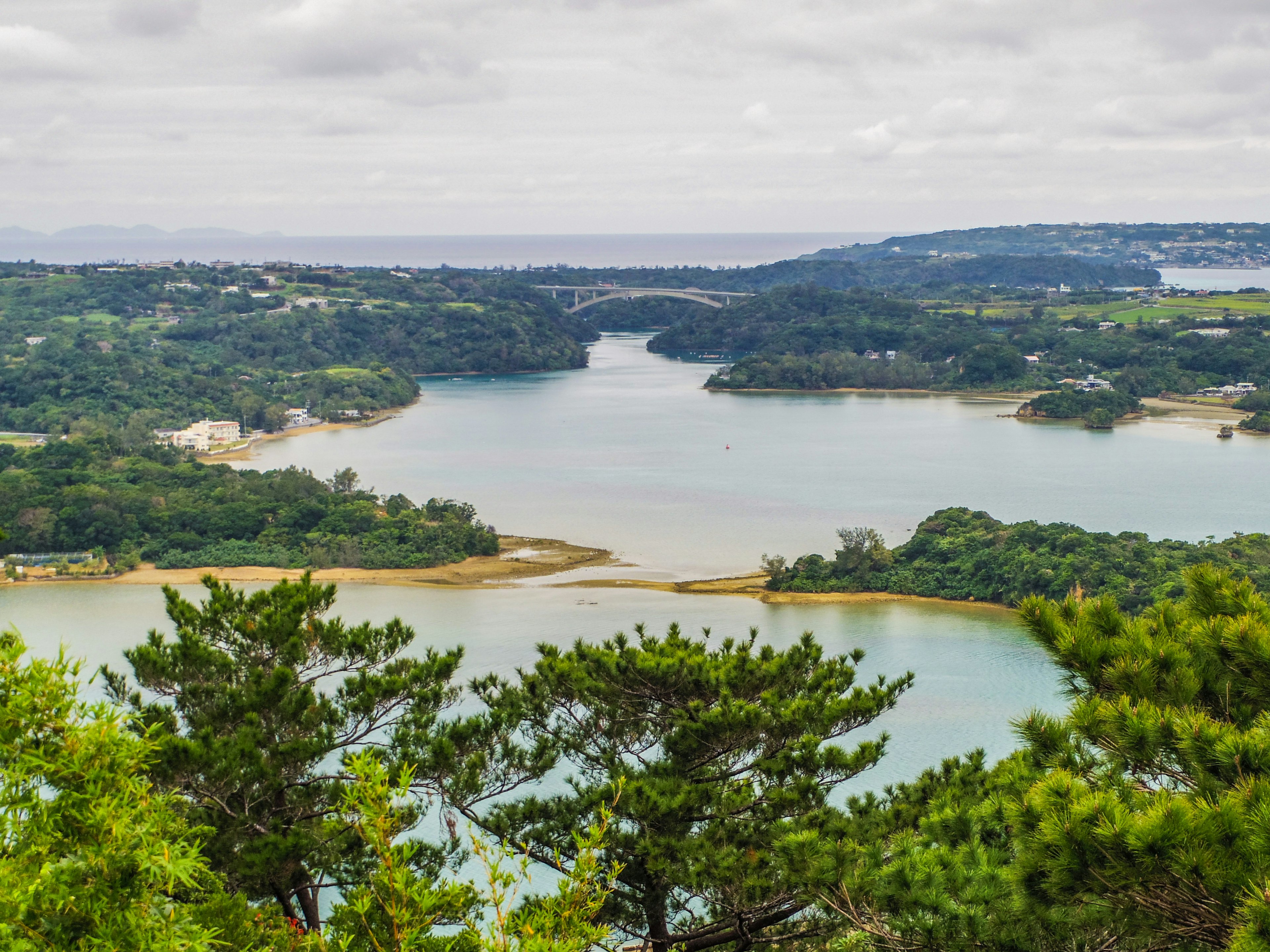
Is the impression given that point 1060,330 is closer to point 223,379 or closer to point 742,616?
point 223,379

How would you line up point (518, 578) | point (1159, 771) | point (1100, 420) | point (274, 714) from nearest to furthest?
point (1159, 771) < point (274, 714) < point (518, 578) < point (1100, 420)

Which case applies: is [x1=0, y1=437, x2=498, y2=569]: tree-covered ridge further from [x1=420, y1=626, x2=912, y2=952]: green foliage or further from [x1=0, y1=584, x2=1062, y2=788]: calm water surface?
[x1=420, y1=626, x2=912, y2=952]: green foliage

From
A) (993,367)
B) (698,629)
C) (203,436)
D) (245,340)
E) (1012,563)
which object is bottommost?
(698,629)

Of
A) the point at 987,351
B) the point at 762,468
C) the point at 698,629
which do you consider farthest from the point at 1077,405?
the point at 698,629

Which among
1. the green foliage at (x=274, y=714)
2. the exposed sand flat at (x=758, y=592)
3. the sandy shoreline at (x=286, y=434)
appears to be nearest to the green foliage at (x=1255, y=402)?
the exposed sand flat at (x=758, y=592)

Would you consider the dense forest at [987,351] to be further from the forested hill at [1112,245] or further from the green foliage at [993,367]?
the forested hill at [1112,245]

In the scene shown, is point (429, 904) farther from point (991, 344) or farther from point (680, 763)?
point (991, 344)

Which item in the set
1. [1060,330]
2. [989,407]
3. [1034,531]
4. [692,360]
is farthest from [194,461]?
[1060,330]
